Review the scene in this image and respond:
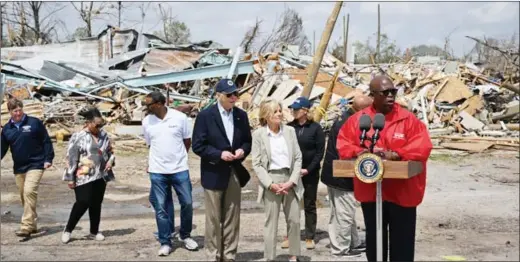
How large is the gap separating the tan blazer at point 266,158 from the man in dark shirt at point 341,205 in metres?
0.54

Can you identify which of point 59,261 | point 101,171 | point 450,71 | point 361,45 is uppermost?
point 361,45

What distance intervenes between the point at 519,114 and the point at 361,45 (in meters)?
34.0

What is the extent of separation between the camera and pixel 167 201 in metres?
6.70

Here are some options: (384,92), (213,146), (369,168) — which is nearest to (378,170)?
(369,168)

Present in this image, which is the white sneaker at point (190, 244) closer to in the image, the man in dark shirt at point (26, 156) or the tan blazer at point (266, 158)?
the tan blazer at point (266, 158)

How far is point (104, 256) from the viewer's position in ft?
21.0

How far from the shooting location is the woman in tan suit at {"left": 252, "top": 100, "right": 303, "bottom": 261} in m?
5.94

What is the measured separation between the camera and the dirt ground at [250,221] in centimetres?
652

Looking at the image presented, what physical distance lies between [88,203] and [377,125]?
440cm

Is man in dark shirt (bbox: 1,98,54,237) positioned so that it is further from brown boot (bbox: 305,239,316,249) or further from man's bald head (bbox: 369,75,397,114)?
man's bald head (bbox: 369,75,397,114)

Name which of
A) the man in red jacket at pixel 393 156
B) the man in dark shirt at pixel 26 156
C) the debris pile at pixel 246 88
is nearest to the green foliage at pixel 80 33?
the debris pile at pixel 246 88

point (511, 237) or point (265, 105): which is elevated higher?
point (265, 105)

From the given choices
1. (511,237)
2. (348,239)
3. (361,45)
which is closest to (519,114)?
(511,237)

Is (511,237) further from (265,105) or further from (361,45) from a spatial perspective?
(361,45)
